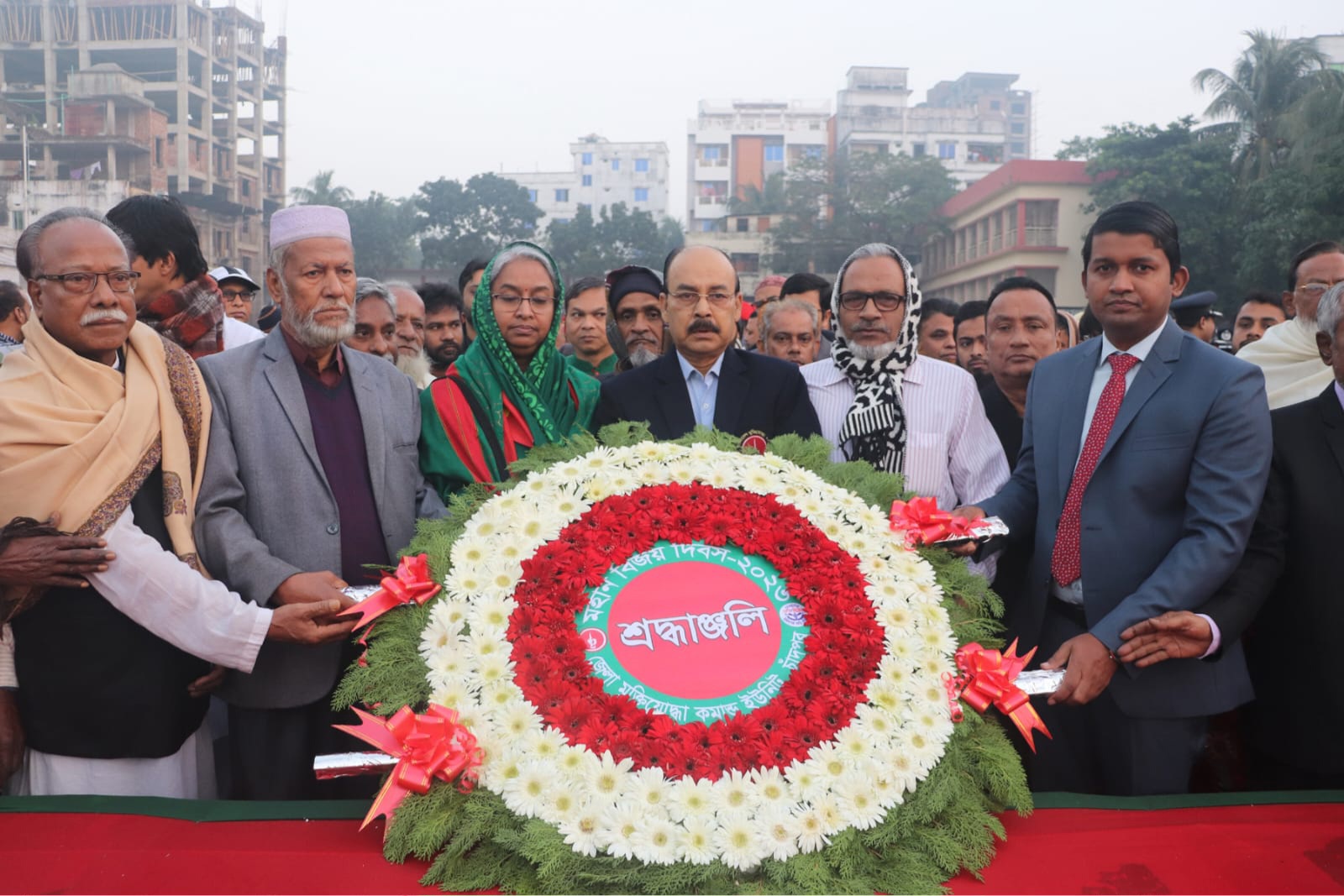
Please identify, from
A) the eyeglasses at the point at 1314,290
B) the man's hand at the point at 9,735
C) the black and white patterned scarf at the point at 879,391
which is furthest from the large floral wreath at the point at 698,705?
the eyeglasses at the point at 1314,290

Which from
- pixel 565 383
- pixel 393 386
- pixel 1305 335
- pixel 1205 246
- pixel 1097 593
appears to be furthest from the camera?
pixel 1205 246

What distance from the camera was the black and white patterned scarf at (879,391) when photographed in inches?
136

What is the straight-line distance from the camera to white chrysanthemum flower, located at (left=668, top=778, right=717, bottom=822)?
6.53 feet

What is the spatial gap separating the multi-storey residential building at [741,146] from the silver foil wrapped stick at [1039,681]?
70965mm

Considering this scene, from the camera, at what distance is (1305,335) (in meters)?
4.63

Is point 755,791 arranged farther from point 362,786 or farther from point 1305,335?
point 1305,335

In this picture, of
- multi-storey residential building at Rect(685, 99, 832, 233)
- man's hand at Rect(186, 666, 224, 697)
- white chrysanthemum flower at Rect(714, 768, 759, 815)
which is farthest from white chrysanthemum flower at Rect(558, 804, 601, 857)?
multi-storey residential building at Rect(685, 99, 832, 233)

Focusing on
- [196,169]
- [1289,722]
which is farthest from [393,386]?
[196,169]

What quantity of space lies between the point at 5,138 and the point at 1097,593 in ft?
211

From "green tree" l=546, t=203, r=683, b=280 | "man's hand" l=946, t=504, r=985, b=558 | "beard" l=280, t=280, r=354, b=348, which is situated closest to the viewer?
"man's hand" l=946, t=504, r=985, b=558

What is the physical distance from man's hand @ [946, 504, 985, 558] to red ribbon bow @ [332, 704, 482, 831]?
4.68 feet

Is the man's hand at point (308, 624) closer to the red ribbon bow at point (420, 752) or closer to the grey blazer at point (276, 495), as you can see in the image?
the grey blazer at point (276, 495)

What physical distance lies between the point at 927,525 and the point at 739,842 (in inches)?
41.9

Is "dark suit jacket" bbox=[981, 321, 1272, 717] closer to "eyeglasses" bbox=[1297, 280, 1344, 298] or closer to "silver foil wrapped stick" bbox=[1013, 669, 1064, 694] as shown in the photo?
"silver foil wrapped stick" bbox=[1013, 669, 1064, 694]
